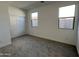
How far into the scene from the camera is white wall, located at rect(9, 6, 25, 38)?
4.83m

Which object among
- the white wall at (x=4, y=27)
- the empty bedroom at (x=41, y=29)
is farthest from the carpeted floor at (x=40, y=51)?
the white wall at (x=4, y=27)

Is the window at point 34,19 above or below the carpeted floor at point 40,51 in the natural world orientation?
above

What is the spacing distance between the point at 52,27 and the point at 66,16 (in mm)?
1038

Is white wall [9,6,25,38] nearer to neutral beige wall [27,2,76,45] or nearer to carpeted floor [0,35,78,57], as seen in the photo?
neutral beige wall [27,2,76,45]

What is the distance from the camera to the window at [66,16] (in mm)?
3258

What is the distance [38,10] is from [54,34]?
7.09ft

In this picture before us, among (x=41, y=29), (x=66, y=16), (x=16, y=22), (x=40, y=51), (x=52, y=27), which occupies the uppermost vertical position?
(x=66, y=16)

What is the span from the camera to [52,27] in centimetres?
411

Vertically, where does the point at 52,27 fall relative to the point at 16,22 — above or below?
below

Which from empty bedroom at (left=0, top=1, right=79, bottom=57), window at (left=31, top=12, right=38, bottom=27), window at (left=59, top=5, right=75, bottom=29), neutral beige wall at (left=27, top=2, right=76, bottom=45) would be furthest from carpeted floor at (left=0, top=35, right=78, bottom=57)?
window at (left=31, top=12, right=38, bottom=27)

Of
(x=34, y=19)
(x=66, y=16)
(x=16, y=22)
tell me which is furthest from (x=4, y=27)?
(x=66, y=16)

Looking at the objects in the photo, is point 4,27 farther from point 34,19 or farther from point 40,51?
point 34,19

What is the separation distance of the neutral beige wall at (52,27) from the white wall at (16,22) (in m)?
1.23

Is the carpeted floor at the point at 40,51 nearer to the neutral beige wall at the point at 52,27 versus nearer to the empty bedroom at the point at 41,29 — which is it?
the empty bedroom at the point at 41,29
